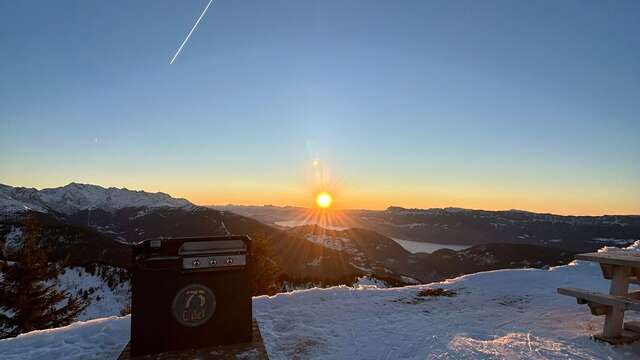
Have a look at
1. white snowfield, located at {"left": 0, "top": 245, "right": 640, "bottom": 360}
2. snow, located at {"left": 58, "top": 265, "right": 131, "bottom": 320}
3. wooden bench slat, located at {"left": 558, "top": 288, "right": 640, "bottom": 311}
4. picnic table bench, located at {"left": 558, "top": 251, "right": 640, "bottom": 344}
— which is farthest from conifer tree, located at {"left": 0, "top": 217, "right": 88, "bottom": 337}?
snow, located at {"left": 58, "top": 265, "right": 131, "bottom": 320}

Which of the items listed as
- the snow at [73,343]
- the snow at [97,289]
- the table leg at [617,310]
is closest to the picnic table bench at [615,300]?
the table leg at [617,310]

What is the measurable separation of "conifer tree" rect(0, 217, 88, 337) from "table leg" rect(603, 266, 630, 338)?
29.4 meters

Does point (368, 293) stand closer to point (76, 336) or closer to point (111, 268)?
point (76, 336)

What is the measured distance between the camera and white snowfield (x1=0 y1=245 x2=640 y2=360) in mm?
5523

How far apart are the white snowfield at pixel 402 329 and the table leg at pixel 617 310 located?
268 mm

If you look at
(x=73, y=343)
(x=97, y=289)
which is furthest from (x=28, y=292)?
(x=97, y=289)

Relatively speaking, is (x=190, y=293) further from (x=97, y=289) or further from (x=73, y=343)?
(x=97, y=289)

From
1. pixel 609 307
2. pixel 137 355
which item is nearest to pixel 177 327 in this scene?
pixel 137 355

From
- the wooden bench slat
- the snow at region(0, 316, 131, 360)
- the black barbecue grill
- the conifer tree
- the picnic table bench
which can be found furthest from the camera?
the conifer tree

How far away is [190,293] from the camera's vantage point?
14.6ft

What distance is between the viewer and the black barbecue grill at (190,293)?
432 cm

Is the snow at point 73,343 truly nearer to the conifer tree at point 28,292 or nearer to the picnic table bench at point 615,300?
the picnic table bench at point 615,300

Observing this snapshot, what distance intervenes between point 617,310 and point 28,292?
101ft

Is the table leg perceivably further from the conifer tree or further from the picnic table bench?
the conifer tree
